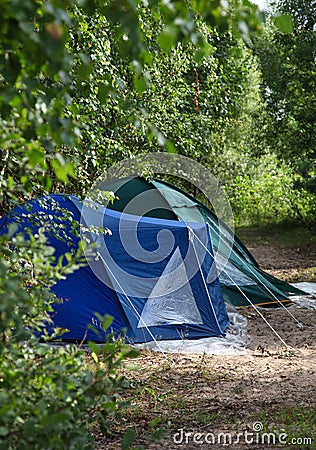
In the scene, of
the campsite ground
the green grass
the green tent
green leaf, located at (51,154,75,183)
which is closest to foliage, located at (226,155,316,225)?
the green grass

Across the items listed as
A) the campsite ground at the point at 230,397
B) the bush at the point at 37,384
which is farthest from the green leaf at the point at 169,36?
the campsite ground at the point at 230,397

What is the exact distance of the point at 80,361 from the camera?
6.16ft

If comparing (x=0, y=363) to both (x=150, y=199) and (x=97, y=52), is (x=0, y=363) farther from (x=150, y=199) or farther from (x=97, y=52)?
(x=150, y=199)

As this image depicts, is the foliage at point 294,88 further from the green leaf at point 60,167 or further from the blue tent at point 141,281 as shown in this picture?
the green leaf at point 60,167

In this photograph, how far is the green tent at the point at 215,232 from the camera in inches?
265

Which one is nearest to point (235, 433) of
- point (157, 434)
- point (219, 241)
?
point (157, 434)

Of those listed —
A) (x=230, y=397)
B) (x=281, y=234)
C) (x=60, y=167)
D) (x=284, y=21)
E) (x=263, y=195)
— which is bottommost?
(x=230, y=397)

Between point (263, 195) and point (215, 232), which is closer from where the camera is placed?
point (215, 232)

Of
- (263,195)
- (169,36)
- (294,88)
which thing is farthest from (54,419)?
(263,195)

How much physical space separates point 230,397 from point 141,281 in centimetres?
168

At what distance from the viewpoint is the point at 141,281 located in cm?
542

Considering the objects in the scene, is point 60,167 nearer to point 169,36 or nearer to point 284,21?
point 169,36

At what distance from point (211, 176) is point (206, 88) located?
4197mm

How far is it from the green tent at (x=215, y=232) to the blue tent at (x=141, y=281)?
100cm
